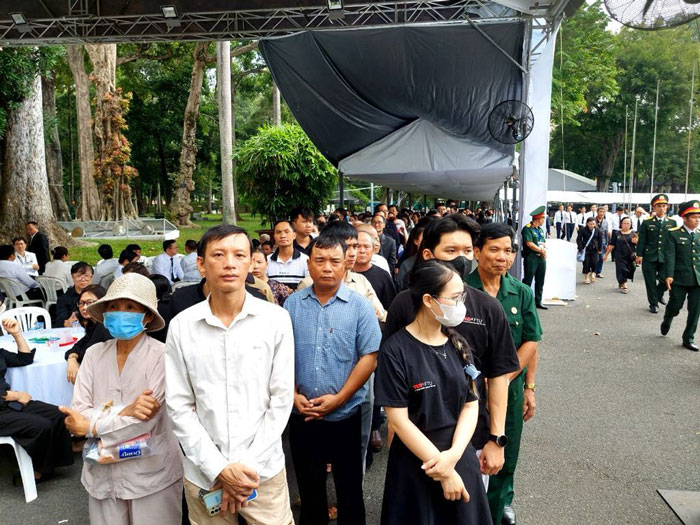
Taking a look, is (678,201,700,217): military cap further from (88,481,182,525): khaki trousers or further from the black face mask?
(88,481,182,525): khaki trousers

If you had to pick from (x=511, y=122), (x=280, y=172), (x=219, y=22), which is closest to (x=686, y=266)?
(x=511, y=122)

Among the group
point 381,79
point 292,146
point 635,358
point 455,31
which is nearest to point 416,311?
point 635,358

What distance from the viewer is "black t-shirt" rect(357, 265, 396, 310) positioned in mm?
4309

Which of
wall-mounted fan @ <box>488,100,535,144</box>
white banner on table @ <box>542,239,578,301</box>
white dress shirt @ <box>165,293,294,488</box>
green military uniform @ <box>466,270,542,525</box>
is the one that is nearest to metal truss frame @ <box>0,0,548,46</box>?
wall-mounted fan @ <box>488,100,535,144</box>

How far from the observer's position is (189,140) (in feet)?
83.8

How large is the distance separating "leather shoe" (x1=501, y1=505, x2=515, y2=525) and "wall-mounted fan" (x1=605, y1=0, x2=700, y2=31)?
3646mm

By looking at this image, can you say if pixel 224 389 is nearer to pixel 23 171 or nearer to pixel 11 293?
pixel 11 293

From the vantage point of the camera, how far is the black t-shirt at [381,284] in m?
4.31

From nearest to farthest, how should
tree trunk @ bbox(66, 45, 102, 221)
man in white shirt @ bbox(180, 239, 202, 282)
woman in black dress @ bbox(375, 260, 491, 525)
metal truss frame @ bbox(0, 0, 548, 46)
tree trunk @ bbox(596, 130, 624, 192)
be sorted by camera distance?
woman in black dress @ bbox(375, 260, 491, 525) → man in white shirt @ bbox(180, 239, 202, 282) → metal truss frame @ bbox(0, 0, 548, 46) → tree trunk @ bbox(66, 45, 102, 221) → tree trunk @ bbox(596, 130, 624, 192)

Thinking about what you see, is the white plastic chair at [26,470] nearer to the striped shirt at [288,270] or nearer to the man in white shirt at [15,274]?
the striped shirt at [288,270]

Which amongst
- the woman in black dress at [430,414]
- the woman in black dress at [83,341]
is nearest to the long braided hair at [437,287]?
the woman in black dress at [430,414]

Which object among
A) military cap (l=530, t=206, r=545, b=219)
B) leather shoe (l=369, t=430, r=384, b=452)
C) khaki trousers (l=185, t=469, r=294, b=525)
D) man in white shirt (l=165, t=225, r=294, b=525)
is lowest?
leather shoe (l=369, t=430, r=384, b=452)

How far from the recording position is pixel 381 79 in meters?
8.99

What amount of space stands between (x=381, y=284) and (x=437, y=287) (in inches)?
85.9
